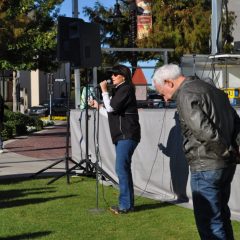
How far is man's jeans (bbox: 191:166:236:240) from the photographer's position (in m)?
4.57

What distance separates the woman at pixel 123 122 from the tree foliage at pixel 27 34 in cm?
1197

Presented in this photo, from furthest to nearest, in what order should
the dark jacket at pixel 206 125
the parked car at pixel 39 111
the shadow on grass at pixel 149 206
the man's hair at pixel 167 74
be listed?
the parked car at pixel 39 111 → the shadow on grass at pixel 149 206 → the man's hair at pixel 167 74 → the dark jacket at pixel 206 125

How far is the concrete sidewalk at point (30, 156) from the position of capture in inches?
481

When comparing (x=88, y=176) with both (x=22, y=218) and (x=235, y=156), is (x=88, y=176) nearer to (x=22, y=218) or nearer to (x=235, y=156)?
(x=22, y=218)

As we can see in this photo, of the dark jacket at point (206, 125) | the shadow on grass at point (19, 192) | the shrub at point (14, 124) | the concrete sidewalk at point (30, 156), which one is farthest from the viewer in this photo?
the shrub at point (14, 124)

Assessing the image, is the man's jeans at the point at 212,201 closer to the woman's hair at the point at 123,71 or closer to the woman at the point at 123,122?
the woman at the point at 123,122

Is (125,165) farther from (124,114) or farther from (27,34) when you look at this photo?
(27,34)

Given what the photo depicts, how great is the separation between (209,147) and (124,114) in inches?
125

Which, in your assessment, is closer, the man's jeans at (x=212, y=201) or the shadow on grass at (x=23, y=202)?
the man's jeans at (x=212, y=201)

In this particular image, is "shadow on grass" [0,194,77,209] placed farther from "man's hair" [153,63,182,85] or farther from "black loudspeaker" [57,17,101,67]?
"man's hair" [153,63,182,85]

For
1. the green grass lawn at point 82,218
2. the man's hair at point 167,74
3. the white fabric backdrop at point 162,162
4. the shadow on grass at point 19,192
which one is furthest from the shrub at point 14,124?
the man's hair at point 167,74

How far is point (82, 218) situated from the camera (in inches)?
297

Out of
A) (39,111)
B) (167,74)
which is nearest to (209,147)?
(167,74)

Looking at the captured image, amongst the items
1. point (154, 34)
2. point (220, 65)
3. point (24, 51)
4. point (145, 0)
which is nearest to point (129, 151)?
point (220, 65)
